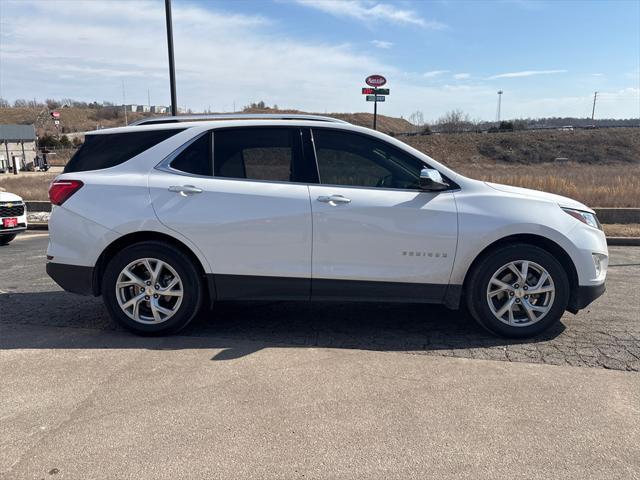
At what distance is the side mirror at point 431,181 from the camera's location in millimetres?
3994

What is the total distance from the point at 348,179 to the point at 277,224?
735mm

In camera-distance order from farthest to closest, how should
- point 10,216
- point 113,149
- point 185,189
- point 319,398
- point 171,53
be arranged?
point 171,53 → point 10,216 → point 113,149 → point 185,189 → point 319,398

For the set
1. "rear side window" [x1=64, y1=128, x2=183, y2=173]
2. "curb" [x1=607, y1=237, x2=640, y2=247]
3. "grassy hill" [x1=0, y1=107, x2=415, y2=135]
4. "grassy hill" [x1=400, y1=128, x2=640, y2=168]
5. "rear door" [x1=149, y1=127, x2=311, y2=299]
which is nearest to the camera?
"rear door" [x1=149, y1=127, x2=311, y2=299]

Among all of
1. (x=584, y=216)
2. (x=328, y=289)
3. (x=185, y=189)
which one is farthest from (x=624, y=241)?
(x=185, y=189)

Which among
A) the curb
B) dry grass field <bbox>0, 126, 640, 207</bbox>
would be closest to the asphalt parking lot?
the curb

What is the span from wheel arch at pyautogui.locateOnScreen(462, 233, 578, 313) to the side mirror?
0.65m

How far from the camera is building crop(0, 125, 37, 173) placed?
2035 inches

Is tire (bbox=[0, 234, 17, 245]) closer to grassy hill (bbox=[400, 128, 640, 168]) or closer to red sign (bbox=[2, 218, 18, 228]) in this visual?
red sign (bbox=[2, 218, 18, 228])

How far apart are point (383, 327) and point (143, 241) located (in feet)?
7.50

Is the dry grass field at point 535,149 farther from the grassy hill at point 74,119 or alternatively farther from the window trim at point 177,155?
the window trim at point 177,155

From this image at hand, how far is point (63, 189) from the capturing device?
13.8 feet

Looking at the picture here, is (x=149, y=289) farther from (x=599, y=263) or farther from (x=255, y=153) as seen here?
(x=599, y=263)

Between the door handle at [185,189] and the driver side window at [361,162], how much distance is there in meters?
1.06

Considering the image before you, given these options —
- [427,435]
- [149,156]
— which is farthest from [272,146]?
[427,435]
